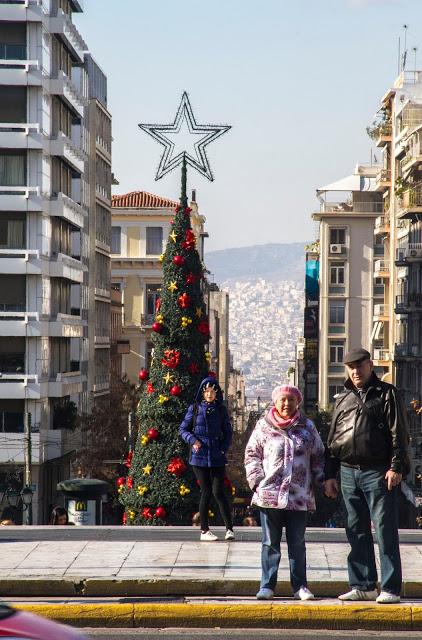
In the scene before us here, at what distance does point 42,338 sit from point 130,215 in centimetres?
5273

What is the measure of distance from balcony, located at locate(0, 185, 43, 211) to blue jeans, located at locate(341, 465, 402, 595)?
158 ft

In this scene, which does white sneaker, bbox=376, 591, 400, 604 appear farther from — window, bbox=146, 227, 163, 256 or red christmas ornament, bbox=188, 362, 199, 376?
window, bbox=146, 227, 163, 256

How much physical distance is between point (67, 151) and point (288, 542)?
173 feet

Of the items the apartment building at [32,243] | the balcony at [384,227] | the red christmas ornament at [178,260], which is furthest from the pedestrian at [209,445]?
the balcony at [384,227]

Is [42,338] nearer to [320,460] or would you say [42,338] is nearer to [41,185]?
[41,185]

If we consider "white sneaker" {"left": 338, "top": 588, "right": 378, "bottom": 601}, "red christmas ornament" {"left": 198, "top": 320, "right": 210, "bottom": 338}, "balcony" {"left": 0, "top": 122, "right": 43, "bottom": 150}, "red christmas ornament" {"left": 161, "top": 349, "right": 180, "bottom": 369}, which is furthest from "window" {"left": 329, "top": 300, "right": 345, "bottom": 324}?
"white sneaker" {"left": 338, "top": 588, "right": 378, "bottom": 601}

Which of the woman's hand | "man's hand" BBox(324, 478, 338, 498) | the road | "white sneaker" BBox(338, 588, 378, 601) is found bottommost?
the road

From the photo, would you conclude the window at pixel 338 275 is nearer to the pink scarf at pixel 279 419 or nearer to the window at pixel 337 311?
the window at pixel 337 311

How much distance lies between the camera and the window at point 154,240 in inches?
4432

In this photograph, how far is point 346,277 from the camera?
12775 cm

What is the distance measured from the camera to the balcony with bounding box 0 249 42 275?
60344 millimetres

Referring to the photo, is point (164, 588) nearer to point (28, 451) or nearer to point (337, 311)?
point (28, 451)

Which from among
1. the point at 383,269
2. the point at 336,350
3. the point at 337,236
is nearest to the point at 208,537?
the point at 383,269

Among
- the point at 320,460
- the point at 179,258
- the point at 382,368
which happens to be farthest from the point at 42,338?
the point at 320,460
